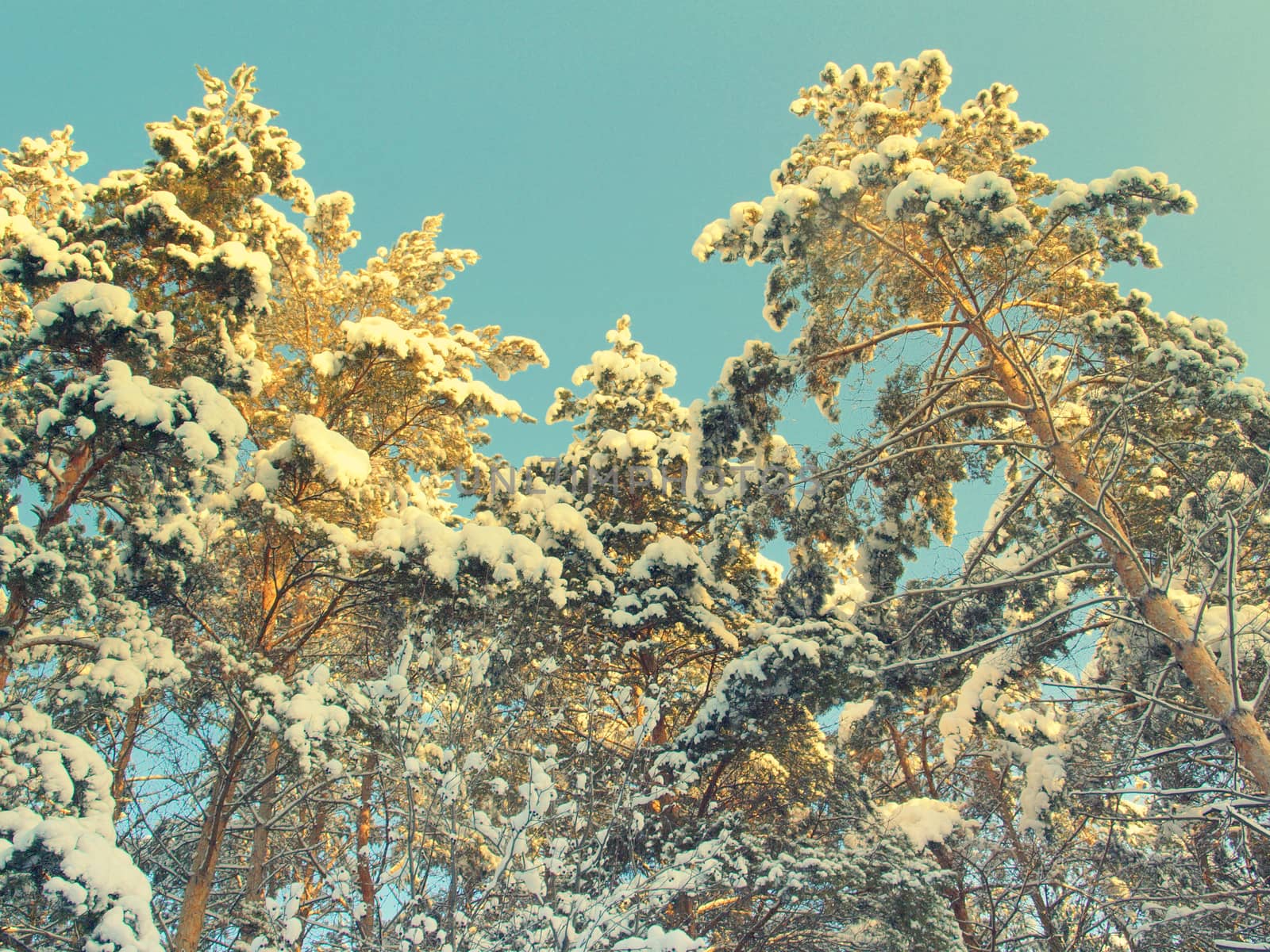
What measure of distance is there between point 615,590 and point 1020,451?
6062mm

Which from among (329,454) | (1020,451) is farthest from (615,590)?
(1020,451)

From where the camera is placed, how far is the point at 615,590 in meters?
10.8

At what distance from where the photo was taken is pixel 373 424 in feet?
32.2

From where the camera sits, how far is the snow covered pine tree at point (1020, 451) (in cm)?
709

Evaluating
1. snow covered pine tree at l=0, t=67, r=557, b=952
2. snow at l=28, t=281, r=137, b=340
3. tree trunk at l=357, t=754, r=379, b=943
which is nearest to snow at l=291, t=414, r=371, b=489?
snow covered pine tree at l=0, t=67, r=557, b=952

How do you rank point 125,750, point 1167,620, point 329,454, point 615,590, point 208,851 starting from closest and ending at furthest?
point 1167,620
point 208,851
point 329,454
point 125,750
point 615,590

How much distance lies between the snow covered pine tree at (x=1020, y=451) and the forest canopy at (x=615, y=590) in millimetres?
65

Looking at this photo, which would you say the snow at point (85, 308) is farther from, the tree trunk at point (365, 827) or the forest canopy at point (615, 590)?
the tree trunk at point (365, 827)

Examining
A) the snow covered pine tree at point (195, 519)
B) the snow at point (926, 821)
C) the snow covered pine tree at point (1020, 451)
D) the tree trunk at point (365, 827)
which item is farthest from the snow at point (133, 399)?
the snow at point (926, 821)

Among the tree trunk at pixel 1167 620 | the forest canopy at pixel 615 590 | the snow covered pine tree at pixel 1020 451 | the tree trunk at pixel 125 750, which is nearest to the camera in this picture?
the tree trunk at pixel 1167 620

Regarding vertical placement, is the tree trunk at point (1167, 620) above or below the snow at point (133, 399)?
below

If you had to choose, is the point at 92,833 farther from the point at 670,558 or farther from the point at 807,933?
the point at 807,933

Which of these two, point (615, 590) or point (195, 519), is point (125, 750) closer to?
point (195, 519)

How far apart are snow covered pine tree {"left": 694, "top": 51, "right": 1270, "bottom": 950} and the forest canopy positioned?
65 mm
